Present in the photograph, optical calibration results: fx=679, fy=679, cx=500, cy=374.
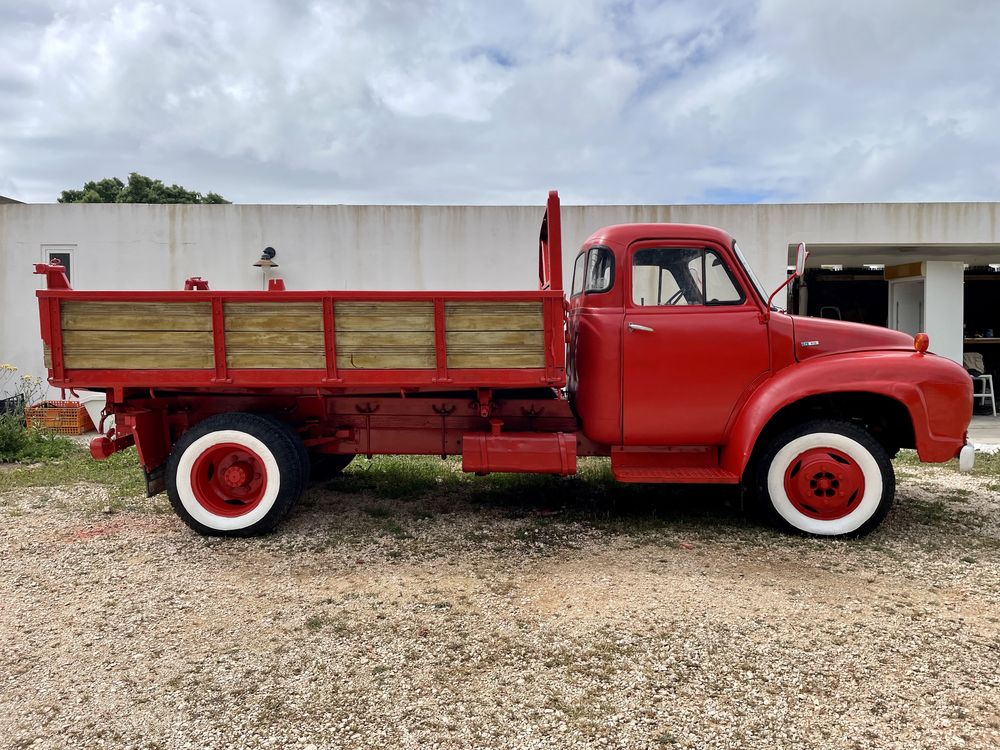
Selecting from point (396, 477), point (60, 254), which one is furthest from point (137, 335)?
point (60, 254)

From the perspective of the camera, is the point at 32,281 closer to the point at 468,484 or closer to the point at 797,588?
the point at 468,484

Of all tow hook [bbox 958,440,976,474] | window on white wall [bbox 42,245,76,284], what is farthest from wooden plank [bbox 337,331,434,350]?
window on white wall [bbox 42,245,76,284]

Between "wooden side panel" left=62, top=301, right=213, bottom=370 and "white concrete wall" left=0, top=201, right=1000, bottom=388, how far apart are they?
562 cm

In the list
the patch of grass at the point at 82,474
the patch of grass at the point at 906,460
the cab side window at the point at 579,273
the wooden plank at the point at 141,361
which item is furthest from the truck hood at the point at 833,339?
the patch of grass at the point at 82,474

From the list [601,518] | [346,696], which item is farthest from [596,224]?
[346,696]

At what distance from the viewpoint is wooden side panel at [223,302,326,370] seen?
453 cm

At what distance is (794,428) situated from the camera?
15.4ft

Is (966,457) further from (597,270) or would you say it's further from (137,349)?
(137,349)

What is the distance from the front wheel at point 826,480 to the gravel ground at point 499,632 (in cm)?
19

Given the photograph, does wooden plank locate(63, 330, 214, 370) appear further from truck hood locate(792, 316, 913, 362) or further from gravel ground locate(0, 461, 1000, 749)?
truck hood locate(792, 316, 913, 362)

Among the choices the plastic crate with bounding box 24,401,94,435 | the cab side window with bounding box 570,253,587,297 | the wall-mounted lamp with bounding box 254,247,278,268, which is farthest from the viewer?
the wall-mounted lamp with bounding box 254,247,278,268

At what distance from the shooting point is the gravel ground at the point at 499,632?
2562mm

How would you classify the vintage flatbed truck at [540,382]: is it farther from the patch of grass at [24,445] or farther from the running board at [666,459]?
the patch of grass at [24,445]

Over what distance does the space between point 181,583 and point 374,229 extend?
23.1ft
